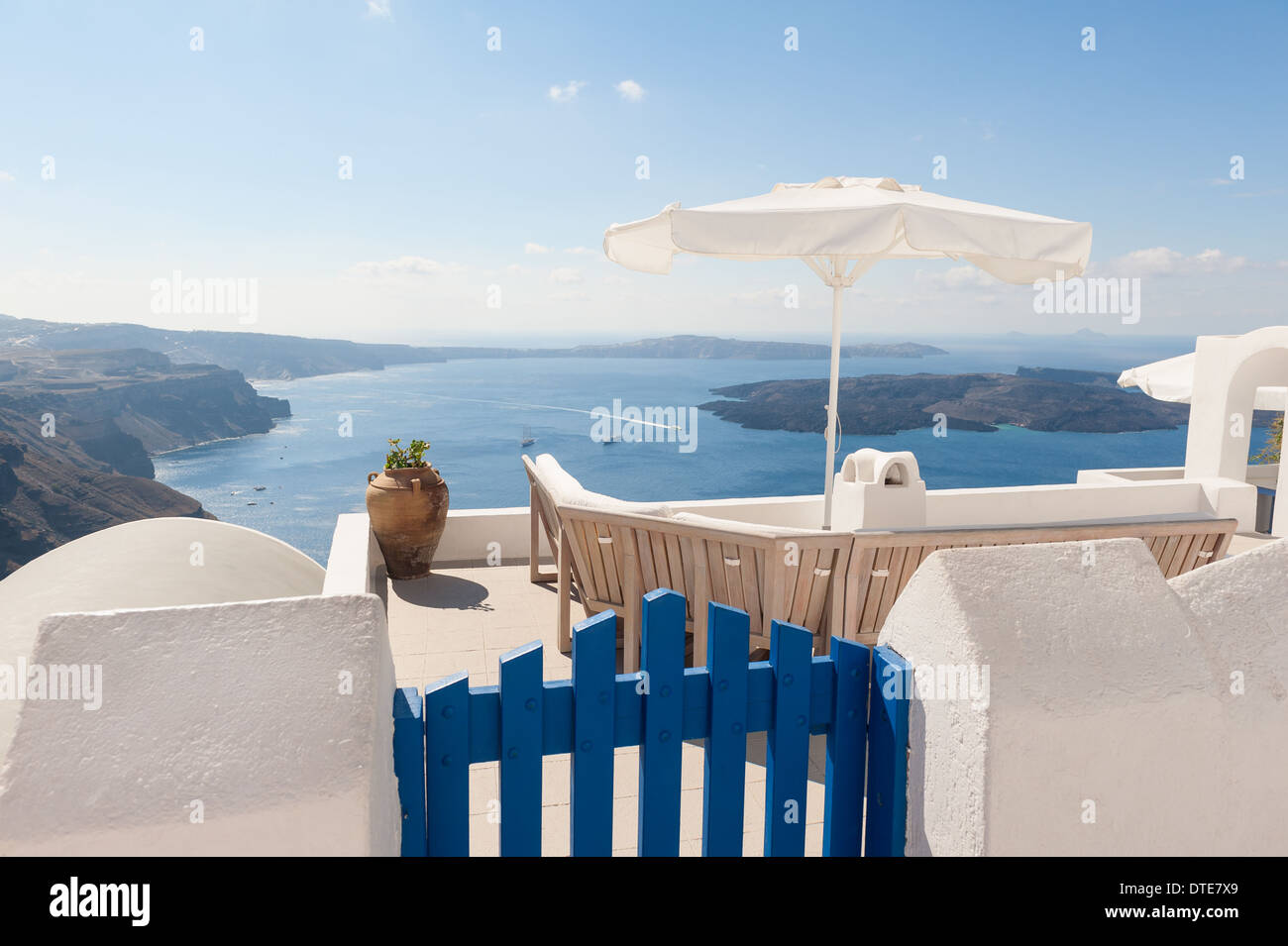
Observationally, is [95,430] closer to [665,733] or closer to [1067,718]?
[665,733]

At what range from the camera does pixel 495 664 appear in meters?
4.30

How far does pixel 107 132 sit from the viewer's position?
2557 inches

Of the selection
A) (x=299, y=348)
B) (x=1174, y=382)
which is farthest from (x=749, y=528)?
(x=299, y=348)

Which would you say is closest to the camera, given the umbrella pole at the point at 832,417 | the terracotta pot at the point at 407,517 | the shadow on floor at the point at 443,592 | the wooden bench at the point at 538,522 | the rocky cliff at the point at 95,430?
the wooden bench at the point at 538,522

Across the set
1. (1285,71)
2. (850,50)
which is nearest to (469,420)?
(850,50)

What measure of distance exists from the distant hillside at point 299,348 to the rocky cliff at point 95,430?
1.08 meters

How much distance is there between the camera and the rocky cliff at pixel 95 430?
125 ft

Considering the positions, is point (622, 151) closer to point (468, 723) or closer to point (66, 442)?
point (66, 442)

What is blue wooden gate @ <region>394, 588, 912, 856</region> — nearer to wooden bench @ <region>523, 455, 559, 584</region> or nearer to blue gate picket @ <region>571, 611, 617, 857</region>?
blue gate picket @ <region>571, 611, 617, 857</region>

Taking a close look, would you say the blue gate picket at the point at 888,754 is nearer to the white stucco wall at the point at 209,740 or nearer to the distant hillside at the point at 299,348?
the white stucco wall at the point at 209,740

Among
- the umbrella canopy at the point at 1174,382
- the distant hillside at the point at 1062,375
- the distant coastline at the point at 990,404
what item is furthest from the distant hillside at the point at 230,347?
the umbrella canopy at the point at 1174,382

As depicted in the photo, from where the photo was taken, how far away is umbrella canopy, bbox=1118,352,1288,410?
9.79 m

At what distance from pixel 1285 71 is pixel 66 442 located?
66291mm

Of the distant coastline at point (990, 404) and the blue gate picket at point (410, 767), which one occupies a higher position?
the distant coastline at point (990, 404)
